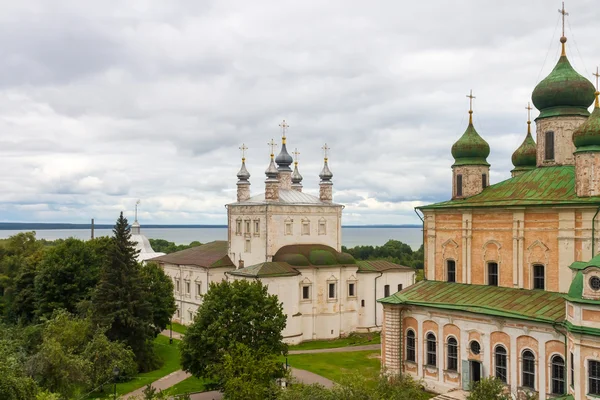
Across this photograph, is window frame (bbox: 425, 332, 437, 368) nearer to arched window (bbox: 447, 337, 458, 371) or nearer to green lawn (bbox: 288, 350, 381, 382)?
arched window (bbox: 447, 337, 458, 371)

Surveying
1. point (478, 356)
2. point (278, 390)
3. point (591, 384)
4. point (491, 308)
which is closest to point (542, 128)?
point (491, 308)

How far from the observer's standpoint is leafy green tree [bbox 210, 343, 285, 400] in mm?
20219

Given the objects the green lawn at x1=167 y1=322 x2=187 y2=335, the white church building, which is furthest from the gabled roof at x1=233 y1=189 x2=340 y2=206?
the green lawn at x1=167 y1=322 x2=187 y2=335

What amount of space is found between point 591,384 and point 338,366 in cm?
1544

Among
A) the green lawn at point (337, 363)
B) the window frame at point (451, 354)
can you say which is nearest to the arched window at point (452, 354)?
the window frame at point (451, 354)

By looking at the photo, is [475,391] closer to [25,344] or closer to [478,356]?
[478,356]

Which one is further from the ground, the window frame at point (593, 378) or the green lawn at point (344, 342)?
the window frame at point (593, 378)

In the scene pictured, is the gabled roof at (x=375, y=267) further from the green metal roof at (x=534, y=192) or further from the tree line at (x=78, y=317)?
the green metal roof at (x=534, y=192)

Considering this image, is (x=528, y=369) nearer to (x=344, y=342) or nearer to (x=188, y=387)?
(x=188, y=387)

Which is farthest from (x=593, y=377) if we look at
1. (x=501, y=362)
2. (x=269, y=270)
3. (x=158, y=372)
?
(x=158, y=372)

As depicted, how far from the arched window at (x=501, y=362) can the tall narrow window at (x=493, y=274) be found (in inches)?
145

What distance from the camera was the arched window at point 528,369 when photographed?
22.1 m

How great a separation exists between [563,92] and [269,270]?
1975cm

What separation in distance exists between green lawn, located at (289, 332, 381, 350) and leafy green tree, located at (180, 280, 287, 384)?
39.7 ft
